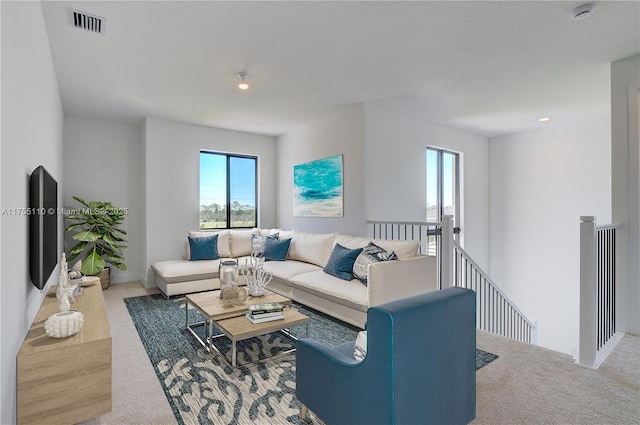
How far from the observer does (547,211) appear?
555cm

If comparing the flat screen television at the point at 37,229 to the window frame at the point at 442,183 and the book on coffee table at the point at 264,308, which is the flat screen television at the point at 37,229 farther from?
the window frame at the point at 442,183

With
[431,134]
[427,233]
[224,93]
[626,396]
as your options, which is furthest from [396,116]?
[626,396]

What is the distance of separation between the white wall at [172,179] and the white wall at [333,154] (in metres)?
1.13

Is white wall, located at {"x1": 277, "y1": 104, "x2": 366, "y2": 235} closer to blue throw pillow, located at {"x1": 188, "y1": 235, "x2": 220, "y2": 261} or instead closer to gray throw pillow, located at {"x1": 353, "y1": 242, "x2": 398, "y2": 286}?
gray throw pillow, located at {"x1": 353, "y1": 242, "x2": 398, "y2": 286}

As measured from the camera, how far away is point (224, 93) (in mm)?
4059

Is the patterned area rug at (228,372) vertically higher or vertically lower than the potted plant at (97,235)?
lower

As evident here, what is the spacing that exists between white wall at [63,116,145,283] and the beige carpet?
9.44ft

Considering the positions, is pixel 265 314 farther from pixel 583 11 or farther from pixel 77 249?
pixel 77 249

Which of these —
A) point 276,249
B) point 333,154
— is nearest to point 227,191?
point 276,249

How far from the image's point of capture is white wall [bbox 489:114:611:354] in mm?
5057

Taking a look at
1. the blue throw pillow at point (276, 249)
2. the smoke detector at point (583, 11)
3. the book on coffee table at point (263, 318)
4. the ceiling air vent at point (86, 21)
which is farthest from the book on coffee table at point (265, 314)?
the smoke detector at point (583, 11)

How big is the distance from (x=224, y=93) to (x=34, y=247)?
2.69 meters

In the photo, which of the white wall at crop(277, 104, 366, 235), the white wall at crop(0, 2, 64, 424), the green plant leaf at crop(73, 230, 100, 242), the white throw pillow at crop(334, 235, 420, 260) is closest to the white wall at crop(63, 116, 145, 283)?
the green plant leaf at crop(73, 230, 100, 242)

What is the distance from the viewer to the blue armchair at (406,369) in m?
1.34
